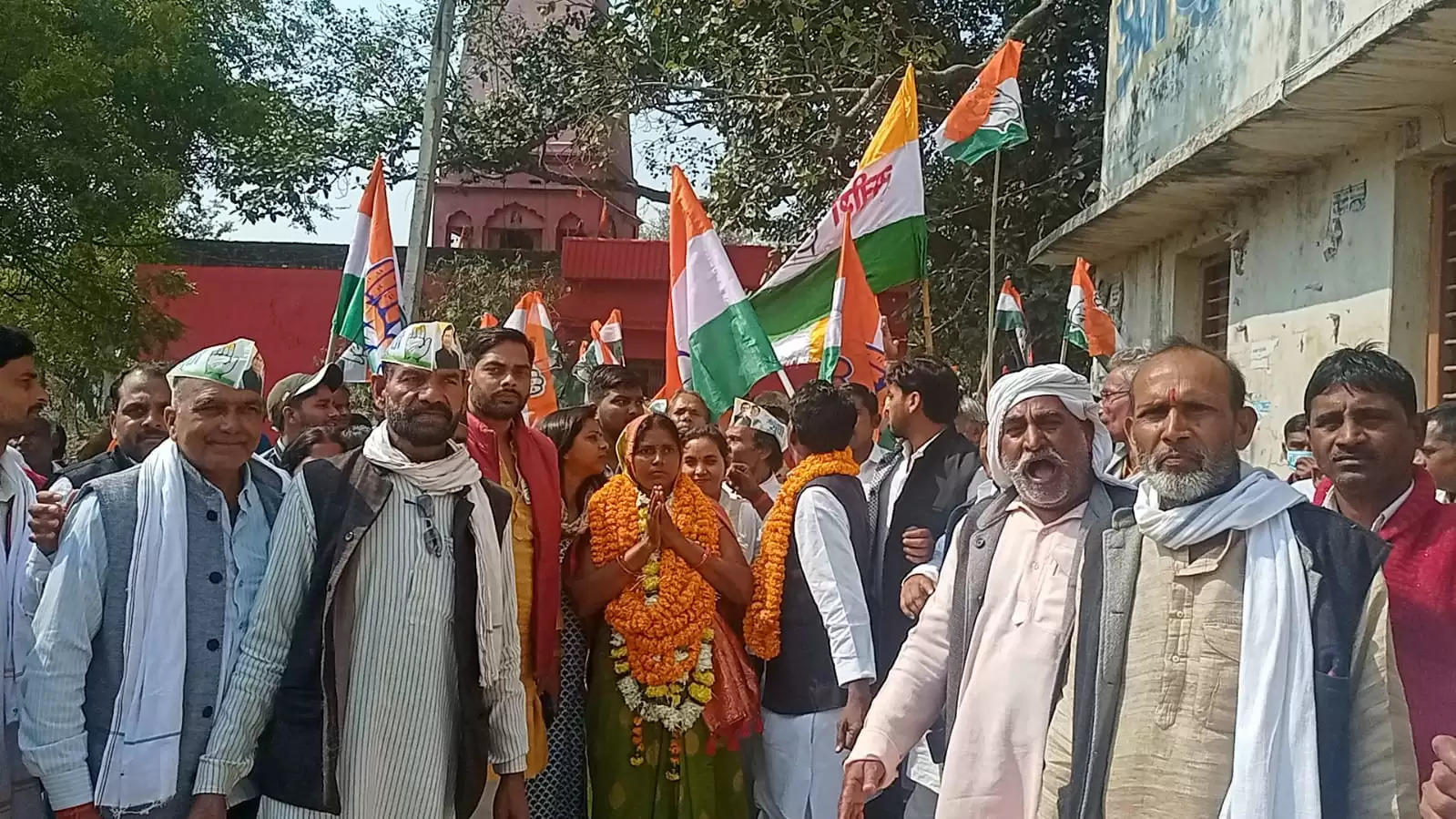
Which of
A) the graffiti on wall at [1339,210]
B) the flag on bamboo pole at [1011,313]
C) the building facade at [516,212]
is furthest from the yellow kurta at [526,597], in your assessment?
the building facade at [516,212]

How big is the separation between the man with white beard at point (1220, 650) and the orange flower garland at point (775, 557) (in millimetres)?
1777

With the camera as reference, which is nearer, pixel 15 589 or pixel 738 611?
pixel 15 589

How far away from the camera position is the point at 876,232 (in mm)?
6840

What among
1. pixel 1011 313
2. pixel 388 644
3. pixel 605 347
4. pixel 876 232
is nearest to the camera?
pixel 388 644

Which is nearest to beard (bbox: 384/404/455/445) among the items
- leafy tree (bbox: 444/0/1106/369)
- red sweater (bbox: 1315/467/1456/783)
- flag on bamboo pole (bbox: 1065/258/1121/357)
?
red sweater (bbox: 1315/467/1456/783)

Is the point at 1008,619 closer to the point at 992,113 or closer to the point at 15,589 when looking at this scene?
the point at 15,589

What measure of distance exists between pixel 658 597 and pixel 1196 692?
220cm

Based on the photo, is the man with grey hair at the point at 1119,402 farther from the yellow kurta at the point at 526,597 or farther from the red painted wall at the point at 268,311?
the red painted wall at the point at 268,311

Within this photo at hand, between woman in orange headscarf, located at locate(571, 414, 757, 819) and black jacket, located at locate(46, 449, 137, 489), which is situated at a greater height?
black jacket, located at locate(46, 449, 137, 489)

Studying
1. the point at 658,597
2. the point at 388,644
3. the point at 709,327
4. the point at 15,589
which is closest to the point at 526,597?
the point at 658,597

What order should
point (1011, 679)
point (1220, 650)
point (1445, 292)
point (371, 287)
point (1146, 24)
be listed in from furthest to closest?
point (1146, 24), point (371, 287), point (1445, 292), point (1011, 679), point (1220, 650)

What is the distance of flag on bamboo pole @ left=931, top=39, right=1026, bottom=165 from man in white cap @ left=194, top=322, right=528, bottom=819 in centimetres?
538

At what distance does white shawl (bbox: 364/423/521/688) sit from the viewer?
11.4 ft

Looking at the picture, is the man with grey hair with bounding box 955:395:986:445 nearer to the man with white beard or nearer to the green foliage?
the man with white beard
